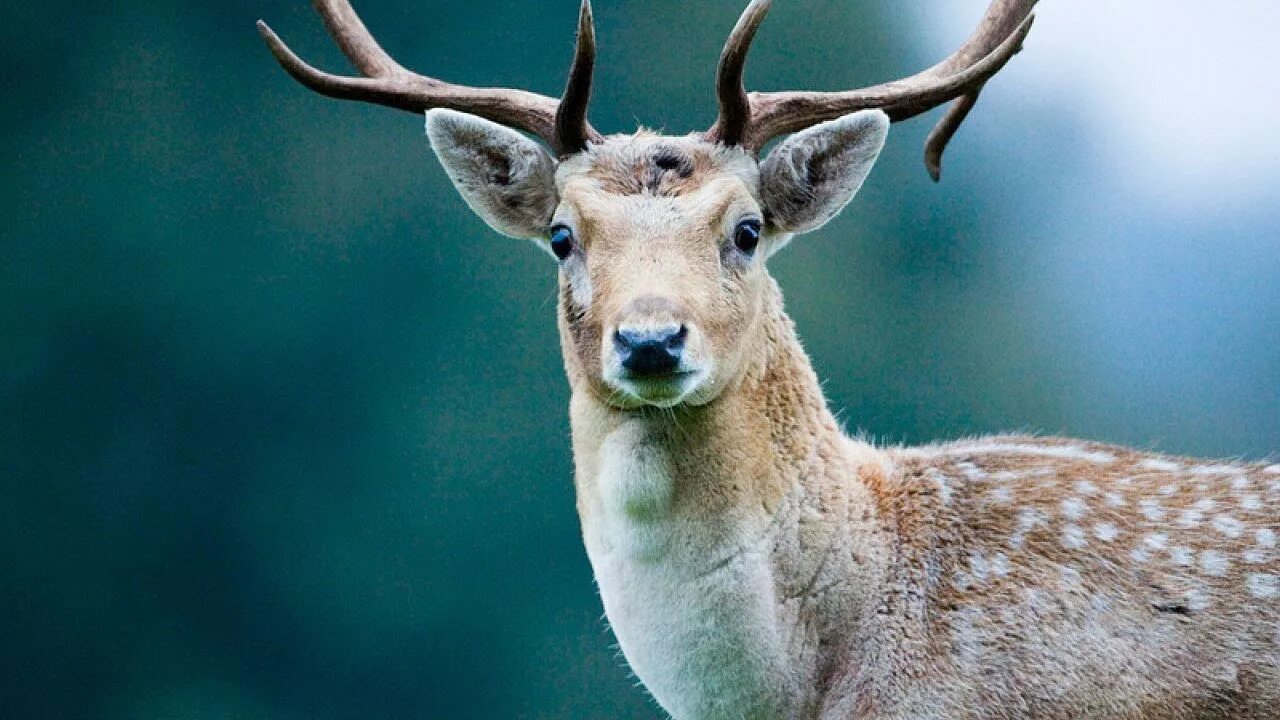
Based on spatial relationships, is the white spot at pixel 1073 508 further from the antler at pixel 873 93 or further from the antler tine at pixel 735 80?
the antler tine at pixel 735 80

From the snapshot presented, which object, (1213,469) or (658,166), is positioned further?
(1213,469)

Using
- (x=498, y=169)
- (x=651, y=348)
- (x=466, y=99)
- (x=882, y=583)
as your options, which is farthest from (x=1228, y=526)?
(x=466, y=99)

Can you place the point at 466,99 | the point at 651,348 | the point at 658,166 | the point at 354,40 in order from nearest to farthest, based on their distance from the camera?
1. the point at 651,348
2. the point at 658,166
3. the point at 466,99
4. the point at 354,40

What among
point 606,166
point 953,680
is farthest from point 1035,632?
point 606,166

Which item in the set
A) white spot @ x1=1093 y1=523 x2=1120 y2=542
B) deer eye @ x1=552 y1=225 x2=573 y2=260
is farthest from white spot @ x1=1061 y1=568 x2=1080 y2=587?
deer eye @ x1=552 y1=225 x2=573 y2=260

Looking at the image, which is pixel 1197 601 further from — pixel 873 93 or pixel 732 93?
pixel 732 93

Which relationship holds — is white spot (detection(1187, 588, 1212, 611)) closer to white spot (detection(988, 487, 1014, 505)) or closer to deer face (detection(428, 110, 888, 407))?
white spot (detection(988, 487, 1014, 505))

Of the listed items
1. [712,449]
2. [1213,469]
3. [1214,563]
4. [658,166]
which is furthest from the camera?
[1213,469]

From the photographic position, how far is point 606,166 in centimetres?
457

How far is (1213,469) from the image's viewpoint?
4.79 meters

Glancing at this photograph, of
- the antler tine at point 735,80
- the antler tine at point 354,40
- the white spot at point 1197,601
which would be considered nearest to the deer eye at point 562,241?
the antler tine at point 735,80

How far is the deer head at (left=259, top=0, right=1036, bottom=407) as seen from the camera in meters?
4.10

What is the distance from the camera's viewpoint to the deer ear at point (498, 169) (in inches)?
181

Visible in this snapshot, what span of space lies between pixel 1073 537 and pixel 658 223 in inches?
61.3
